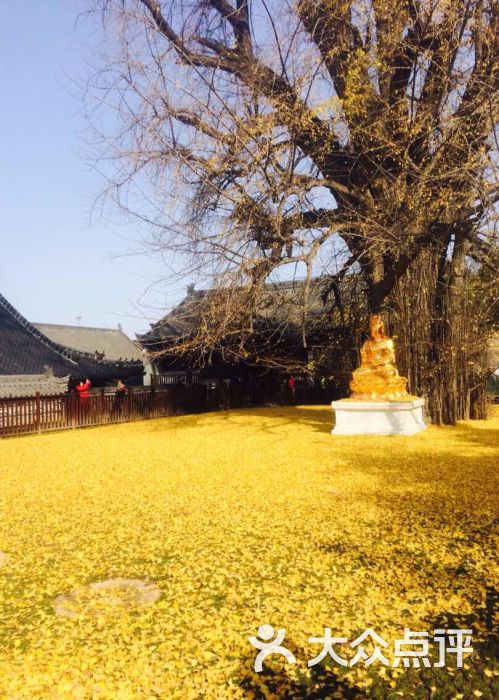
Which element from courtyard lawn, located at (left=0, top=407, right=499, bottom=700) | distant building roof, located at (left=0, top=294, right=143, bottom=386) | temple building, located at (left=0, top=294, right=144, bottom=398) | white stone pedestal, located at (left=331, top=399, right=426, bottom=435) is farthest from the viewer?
distant building roof, located at (left=0, top=294, right=143, bottom=386)

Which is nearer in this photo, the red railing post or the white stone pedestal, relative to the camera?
the white stone pedestal

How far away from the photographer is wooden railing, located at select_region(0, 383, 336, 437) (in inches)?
505

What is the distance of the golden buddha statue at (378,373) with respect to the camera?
1061cm

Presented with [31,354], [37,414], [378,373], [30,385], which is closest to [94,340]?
[31,354]

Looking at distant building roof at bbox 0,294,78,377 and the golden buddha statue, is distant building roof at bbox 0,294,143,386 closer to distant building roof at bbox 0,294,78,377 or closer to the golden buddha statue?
distant building roof at bbox 0,294,78,377

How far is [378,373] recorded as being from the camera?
10672 millimetres

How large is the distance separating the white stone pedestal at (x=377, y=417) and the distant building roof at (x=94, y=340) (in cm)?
1943

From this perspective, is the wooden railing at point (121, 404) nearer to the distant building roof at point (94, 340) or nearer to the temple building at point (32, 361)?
the temple building at point (32, 361)

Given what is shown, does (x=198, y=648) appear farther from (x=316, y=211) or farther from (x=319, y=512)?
(x=316, y=211)

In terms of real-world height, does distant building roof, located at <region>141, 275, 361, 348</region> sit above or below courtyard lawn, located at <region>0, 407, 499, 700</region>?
above

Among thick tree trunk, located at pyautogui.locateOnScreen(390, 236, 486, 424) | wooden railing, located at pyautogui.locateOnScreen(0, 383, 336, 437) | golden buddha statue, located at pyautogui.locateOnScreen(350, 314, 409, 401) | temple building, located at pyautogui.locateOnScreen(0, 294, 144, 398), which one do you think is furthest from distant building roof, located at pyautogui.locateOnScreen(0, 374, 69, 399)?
thick tree trunk, located at pyautogui.locateOnScreen(390, 236, 486, 424)

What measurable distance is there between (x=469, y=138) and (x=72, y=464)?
28.3 ft

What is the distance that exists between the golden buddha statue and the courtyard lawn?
3.23m

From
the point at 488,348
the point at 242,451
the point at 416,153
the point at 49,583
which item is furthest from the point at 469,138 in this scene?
the point at 49,583
